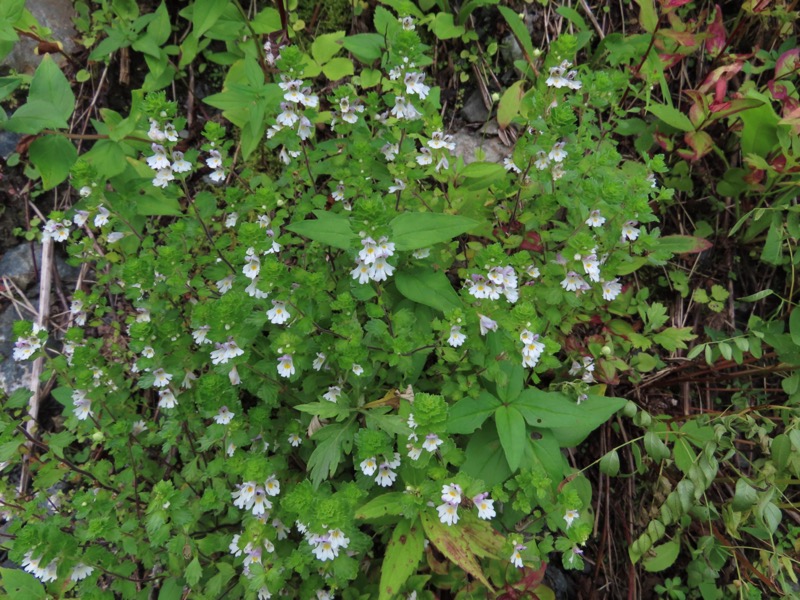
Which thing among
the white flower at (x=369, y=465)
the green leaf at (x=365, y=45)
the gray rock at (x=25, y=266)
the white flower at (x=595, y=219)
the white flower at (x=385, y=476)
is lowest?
the gray rock at (x=25, y=266)

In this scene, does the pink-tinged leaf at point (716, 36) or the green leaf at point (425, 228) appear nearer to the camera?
the green leaf at point (425, 228)

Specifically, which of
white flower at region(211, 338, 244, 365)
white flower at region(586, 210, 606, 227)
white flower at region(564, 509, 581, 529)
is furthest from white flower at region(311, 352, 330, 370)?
white flower at region(586, 210, 606, 227)

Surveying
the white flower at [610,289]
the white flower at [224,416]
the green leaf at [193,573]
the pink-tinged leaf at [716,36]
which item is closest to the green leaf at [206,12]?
the white flower at [224,416]

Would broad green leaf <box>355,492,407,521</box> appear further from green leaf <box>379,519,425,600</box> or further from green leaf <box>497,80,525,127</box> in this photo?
green leaf <box>497,80,525,127</box>

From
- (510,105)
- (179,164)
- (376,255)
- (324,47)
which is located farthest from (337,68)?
(376,255)

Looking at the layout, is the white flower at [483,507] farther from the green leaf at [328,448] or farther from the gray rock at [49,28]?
the gray rock at [49,28]
